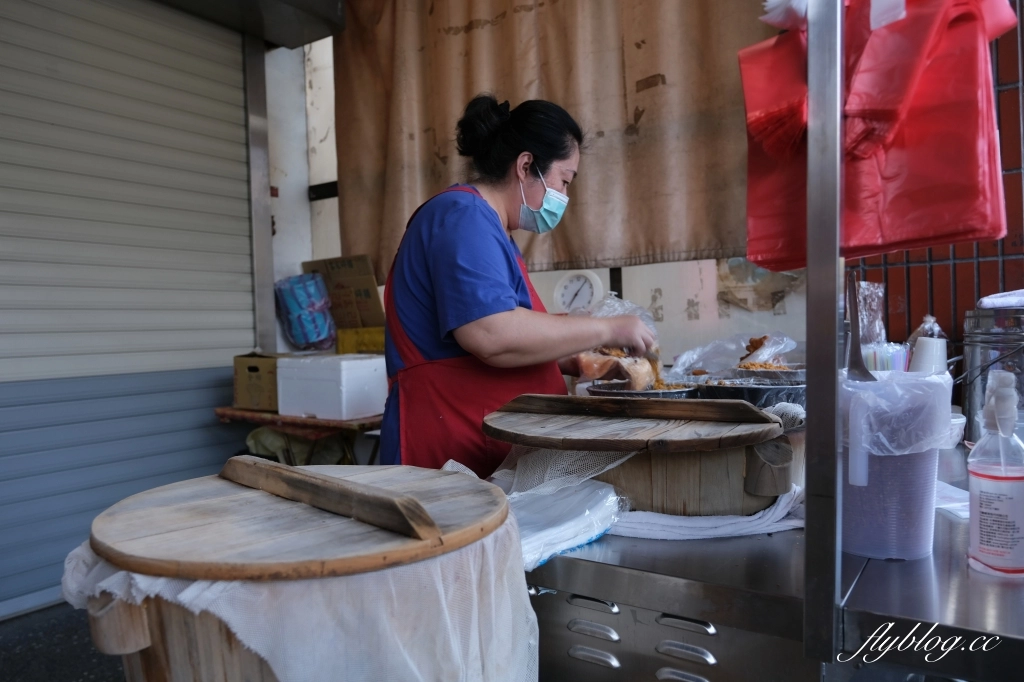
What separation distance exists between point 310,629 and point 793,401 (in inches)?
47.3

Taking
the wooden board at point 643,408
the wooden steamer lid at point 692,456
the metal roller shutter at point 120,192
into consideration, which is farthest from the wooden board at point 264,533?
the metal roller shutter at point 120,192

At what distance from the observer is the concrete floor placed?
113 inches

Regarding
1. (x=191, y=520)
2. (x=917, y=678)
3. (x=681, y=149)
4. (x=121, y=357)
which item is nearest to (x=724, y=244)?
(x=681, y=149)

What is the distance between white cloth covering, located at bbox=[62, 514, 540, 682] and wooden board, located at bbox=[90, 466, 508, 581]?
2cm

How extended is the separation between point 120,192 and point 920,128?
397 centimetres

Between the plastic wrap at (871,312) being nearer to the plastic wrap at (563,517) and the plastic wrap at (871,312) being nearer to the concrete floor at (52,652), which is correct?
the plastic wrap at (563,517)

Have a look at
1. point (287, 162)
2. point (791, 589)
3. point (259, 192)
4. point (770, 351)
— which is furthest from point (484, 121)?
point (287, 162)

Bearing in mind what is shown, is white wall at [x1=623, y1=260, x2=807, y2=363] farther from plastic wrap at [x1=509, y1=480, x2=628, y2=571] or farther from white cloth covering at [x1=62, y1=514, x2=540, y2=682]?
white cloth covering at [x1=62, y1=514, x2=540, y2=682]

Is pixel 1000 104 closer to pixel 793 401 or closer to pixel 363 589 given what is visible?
pixel 793 401

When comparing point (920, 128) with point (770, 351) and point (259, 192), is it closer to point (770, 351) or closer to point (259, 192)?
point (770, 351)

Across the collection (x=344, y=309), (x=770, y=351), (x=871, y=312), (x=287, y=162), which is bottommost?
(x=770, y=351)

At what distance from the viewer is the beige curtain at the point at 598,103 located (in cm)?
301

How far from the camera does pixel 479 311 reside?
163cm

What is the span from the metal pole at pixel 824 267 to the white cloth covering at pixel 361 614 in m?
0.44
